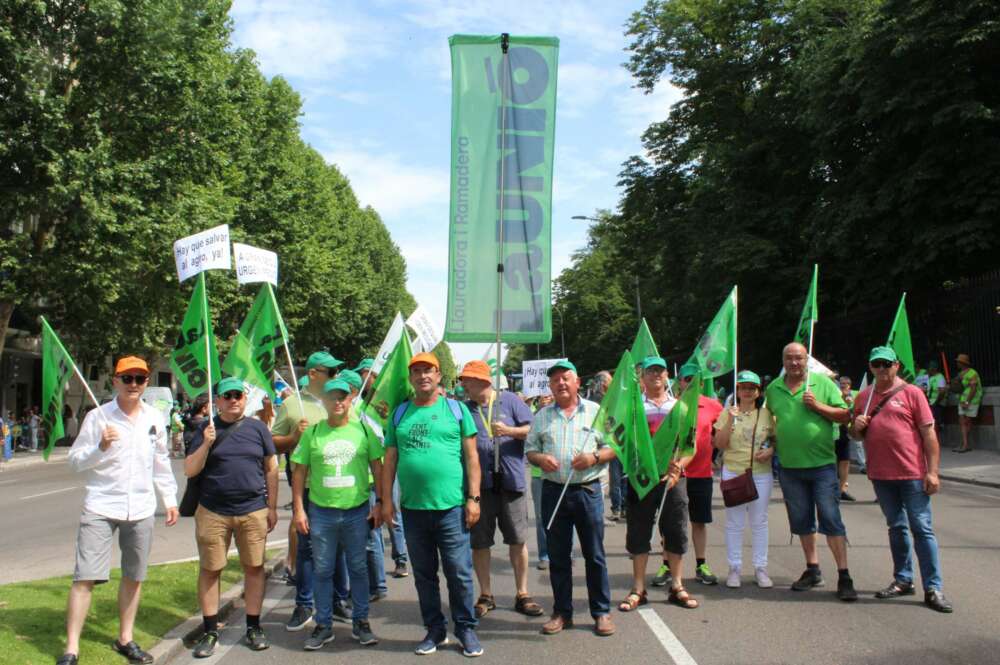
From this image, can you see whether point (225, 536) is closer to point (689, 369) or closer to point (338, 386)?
point (338, 386)

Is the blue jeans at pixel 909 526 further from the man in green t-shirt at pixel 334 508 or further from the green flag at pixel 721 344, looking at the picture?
the man in green t-shirt at pixel 334 508

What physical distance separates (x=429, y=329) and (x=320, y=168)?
38869 millimetres

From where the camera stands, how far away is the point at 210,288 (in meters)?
31.4

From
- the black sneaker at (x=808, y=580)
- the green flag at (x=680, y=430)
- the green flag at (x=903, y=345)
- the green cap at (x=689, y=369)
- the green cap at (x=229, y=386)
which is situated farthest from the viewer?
the green flag at (x=903, y=345)

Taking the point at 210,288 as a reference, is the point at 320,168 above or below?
above

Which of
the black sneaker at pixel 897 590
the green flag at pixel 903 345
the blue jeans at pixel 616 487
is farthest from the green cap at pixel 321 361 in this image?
the green flag at pixel 903 345

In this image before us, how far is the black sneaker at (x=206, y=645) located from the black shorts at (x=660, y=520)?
9.99 ft

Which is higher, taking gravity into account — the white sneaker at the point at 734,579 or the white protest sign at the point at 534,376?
the white protest sign at the point at 534,376

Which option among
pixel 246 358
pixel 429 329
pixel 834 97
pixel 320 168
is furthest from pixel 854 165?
pixel 320 168

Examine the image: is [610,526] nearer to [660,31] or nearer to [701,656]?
[701,656]

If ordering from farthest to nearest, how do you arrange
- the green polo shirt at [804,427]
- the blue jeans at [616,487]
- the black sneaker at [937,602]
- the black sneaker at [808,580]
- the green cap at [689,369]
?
the blue jeans at [616,487] < the green cap at [689,369] < the black sneaker at [808,580] < the green polo shirt at [804,427] < the black sneaker at [937,602]

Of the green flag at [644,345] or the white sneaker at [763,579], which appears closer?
the white sneaker at [763,579]

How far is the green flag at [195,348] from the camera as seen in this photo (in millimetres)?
6791

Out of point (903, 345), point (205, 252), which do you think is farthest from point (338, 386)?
point (903, 345)
